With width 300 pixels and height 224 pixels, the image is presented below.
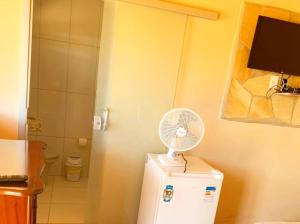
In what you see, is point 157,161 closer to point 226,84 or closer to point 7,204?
point 226,84

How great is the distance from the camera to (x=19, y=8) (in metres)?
1.59

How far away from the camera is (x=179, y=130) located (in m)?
1.73

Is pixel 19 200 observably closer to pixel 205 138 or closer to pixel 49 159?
pixel 205 138

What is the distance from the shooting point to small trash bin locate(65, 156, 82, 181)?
9.36ft

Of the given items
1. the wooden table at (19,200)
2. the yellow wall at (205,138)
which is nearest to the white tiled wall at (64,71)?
the yellow wall at (205,138)

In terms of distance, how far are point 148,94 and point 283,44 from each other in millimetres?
1083

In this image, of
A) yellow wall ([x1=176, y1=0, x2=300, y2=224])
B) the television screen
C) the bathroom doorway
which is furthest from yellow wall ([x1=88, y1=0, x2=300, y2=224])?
the bathroom doorway

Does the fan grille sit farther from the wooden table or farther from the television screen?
the wooden table

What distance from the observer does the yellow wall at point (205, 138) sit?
1865 mm

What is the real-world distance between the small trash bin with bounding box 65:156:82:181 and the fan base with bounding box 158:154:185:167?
1380 mm

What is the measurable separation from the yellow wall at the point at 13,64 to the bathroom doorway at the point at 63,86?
0.87 metres

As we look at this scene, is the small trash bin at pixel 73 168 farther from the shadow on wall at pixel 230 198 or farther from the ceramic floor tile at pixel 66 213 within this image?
the shadow on wall at pixel 230 198

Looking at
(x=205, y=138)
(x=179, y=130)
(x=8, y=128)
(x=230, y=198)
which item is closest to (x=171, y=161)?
(x=179, y=130)

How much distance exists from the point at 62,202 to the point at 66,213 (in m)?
0.19
